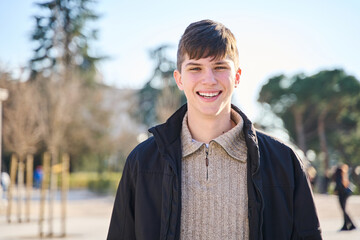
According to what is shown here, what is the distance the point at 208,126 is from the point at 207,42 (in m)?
0.41

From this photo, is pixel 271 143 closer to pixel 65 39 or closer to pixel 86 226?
pixel 86 226

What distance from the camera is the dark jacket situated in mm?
2121

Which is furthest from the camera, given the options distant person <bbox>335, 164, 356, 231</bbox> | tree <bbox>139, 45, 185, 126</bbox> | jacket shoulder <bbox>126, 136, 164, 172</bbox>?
tree <bbox>139, 45, 185, 126</bbox>

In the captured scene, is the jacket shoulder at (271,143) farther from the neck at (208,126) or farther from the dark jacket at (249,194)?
the neck at (208,126)

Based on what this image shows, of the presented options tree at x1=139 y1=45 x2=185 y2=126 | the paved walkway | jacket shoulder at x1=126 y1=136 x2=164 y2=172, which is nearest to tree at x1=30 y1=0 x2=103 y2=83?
tree at x1=139 y1=45 x2=185 y2=126

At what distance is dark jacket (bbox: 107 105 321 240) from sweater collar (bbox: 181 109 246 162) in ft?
0.12

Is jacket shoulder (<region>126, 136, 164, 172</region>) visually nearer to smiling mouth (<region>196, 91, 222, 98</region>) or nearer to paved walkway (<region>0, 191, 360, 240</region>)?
smiling mouth (<region>196, 91, 222, 98</region>)

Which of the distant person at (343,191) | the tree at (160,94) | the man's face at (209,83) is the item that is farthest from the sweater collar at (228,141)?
the tree at (160,94)

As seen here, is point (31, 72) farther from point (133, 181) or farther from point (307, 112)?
point (133, 181)

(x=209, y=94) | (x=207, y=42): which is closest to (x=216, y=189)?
(x=209, y=94)

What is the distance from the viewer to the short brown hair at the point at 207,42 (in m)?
2.19

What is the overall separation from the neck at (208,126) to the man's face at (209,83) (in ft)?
0.12

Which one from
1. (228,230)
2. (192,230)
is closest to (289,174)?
(228,230)

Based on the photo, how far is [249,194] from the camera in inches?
84.0
